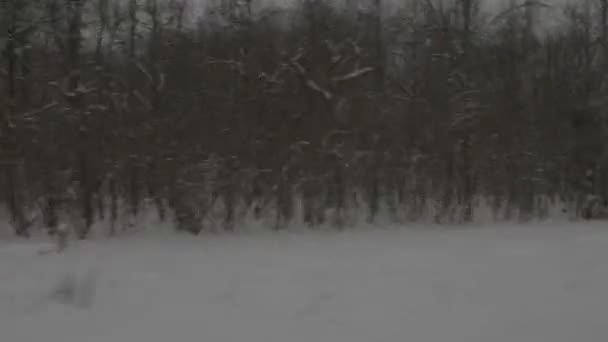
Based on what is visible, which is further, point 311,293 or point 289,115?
point 289,115

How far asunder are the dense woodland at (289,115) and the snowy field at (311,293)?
271 centimetres

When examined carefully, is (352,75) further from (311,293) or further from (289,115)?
(311,293)

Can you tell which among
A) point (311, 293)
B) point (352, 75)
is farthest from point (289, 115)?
point (311, 293)

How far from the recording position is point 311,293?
687 cm

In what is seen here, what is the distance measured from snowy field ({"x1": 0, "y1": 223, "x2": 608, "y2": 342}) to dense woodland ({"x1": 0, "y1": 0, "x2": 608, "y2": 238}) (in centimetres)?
271

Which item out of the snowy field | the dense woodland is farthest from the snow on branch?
the snowy field

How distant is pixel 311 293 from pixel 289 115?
7.68 m

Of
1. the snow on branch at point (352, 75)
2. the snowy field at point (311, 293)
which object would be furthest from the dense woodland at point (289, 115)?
the snowy field at point (311, 293)

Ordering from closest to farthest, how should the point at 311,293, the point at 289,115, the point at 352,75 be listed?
1. the point at 311,293
2. the point at 289,115
3. the point at 352,75

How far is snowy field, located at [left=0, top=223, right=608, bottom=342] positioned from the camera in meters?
5.57

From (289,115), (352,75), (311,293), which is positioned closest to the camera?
(311,293)

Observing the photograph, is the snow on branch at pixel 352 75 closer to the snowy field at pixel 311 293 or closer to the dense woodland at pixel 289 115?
the dense woodland at pixel 289 115

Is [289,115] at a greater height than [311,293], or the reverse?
[289,115]

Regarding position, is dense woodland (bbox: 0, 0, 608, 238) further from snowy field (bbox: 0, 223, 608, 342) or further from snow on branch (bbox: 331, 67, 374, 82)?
snowy field (bbox: 0, 223, 608, 342)
